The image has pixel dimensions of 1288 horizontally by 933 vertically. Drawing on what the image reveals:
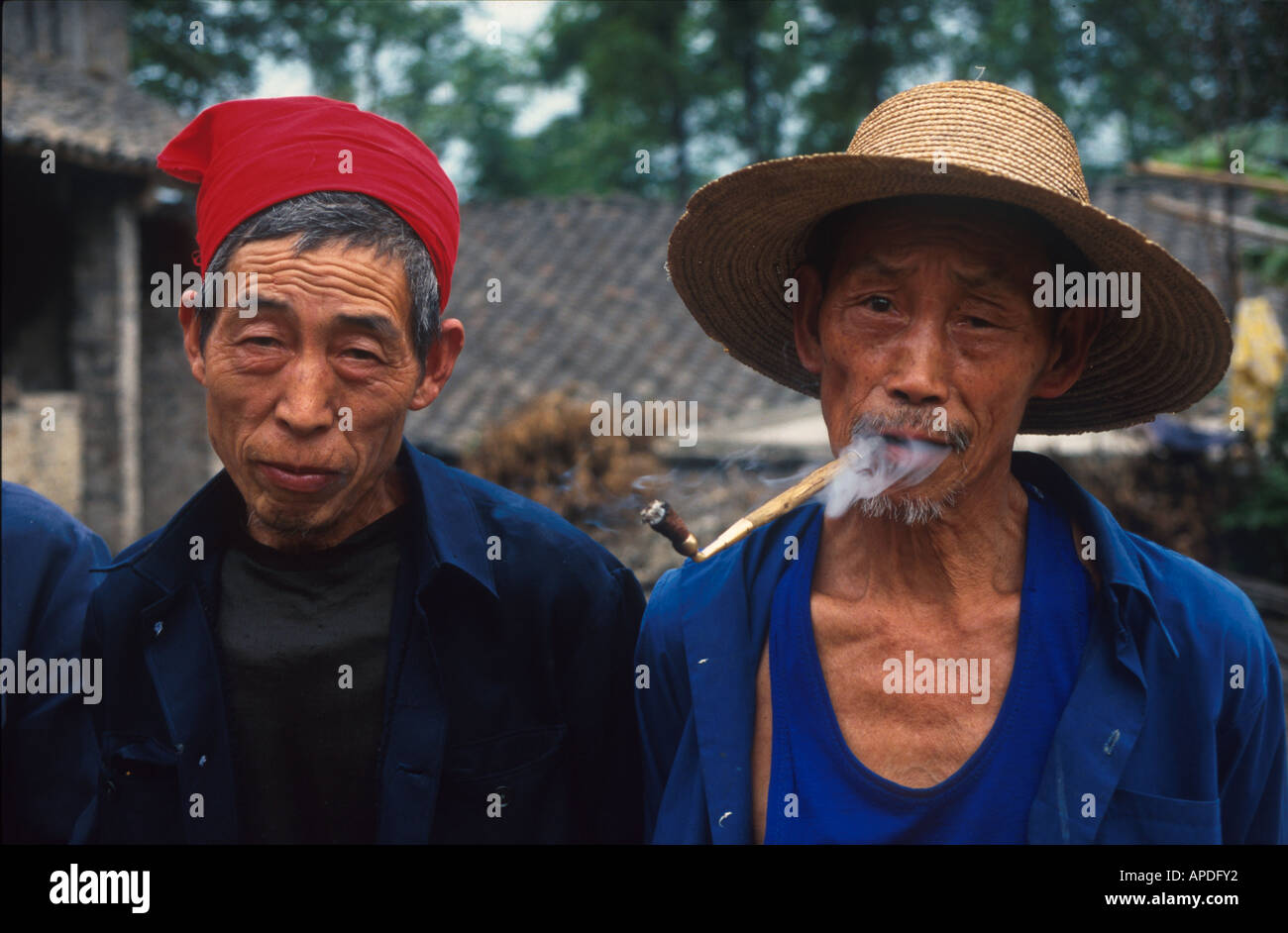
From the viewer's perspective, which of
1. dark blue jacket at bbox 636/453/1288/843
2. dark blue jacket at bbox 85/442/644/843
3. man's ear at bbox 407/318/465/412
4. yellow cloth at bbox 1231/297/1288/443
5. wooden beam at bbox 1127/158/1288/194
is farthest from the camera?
yellow cloth at bbox 1231/297/1288/443

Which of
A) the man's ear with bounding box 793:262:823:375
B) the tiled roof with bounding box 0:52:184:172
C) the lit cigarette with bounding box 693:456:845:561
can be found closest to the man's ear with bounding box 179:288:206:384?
the lit cigarette with bounding box 693:456:845:561

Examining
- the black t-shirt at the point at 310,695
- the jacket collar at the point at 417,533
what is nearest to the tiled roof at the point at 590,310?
the jacket collar at the point at 417,533

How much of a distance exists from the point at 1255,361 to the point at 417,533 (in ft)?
25.7

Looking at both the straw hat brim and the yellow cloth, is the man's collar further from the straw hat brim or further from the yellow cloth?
the yellow cloth

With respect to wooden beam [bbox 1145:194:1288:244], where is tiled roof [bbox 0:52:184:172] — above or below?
above

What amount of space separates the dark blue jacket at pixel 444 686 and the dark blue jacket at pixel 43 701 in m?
0.22

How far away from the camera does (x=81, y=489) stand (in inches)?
393

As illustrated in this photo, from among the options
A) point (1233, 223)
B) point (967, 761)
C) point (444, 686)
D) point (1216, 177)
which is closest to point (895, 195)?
point (967, 761)

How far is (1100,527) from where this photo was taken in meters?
2.00

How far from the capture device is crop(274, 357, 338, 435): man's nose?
6.18 feet

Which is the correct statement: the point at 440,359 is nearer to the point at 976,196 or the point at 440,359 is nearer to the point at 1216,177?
the point at 976,196

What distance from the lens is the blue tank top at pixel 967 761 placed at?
1.80 m

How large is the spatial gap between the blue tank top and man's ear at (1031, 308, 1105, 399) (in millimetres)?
237

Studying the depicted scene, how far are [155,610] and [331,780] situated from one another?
0.45 m
